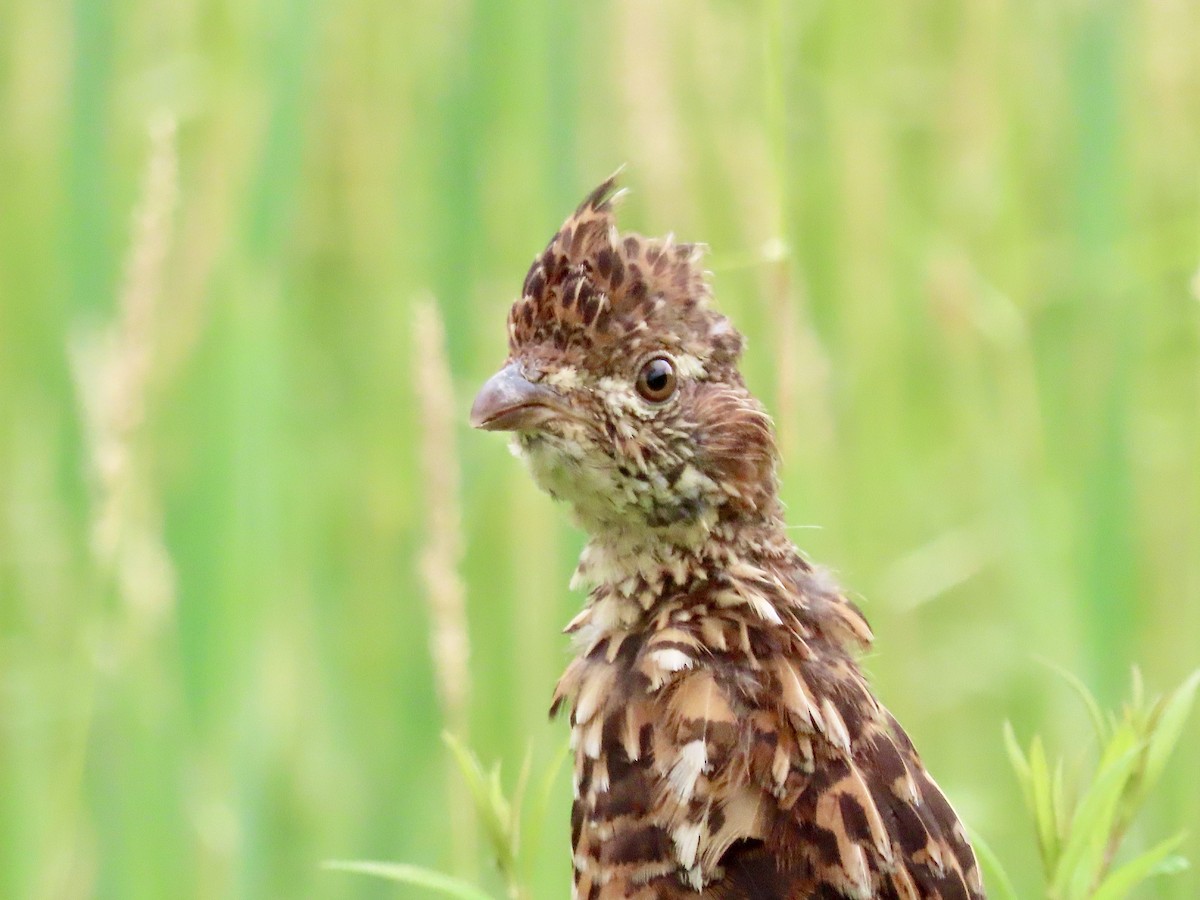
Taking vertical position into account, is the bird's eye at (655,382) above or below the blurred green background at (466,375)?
below

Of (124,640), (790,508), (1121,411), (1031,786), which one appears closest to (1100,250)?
(1121,411)

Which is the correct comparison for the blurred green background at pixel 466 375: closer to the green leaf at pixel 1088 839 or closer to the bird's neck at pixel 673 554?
the bird's neck at pixel 673 554

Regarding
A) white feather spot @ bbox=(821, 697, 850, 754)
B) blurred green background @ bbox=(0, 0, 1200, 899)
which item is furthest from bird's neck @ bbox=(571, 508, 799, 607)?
blurred green background @ bbox=(0, 0, 1200, 899)

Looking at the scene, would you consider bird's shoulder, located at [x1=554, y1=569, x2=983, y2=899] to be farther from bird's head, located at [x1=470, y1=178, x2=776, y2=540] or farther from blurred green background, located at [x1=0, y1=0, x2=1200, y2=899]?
blurred green background, located at [x1=0, y1=0, x2=1200, y2=899]

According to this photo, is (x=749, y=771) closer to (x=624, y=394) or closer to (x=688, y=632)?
(x=688, y=632)

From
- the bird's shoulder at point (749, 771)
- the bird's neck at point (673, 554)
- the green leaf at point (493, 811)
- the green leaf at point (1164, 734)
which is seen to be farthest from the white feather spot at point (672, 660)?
the green leaf at point (1164, 734)

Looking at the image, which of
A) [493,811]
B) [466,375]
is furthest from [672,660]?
[466,375]
